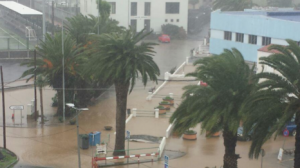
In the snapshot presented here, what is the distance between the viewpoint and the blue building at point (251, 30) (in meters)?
54.0

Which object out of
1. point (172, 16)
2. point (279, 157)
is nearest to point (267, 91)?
point (279, 157)

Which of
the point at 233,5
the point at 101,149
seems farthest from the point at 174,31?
the point at 101,149

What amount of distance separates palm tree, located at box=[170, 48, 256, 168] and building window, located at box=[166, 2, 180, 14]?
62028mm

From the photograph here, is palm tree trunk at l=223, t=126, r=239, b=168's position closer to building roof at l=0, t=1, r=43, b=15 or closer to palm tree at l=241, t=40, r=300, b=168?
palm tree at l=241, t=40, r=300, b=168

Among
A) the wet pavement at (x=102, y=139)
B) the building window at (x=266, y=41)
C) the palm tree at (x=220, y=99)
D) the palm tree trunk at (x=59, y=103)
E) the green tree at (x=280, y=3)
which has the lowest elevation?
the wet pavement at (x=102, y=139)

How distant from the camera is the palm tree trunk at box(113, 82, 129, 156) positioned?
1288 inches

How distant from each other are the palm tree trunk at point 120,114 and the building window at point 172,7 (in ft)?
187

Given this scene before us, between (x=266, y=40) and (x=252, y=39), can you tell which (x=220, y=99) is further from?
(x=252, y=39)

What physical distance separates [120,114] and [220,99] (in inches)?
314

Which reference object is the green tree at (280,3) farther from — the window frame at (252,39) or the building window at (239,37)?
the window frame at (252,39)

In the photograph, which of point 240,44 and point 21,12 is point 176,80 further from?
point 21,12

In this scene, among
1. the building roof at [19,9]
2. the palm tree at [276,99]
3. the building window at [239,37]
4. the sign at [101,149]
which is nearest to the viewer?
the palm tree at [276,99]

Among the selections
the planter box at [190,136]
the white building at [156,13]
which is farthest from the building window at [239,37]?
the planter box at [190,136]

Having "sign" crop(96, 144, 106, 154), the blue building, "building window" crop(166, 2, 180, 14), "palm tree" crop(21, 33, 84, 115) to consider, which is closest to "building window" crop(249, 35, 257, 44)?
Answer: the blue building
